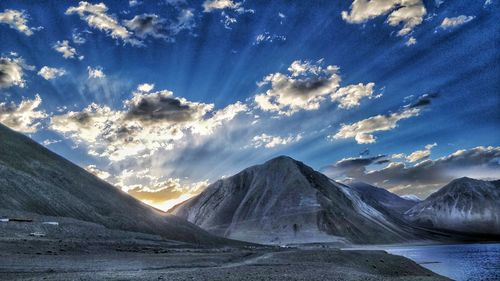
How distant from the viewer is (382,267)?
59.2m

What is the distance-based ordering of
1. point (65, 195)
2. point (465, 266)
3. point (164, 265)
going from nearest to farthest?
point (164, 265), point (465, 266), point (65, 195)

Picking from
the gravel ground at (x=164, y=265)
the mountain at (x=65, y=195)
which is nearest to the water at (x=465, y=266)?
the gravel ground at (x=164, y=265)

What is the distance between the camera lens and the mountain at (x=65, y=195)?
9238 cm

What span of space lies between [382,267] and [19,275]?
1842 inches

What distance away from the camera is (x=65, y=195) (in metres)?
102

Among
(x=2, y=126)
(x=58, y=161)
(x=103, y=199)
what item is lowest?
(x=103, y=199)

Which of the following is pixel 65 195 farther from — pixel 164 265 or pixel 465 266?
pixel 465 266

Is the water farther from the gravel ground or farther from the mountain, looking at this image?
the mountain

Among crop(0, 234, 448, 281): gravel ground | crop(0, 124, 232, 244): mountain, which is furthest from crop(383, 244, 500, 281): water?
crop(0, 124, 232, 244): mountain

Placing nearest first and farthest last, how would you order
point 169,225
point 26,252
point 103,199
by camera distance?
point 26,252 → point 103,199 → point 169,225

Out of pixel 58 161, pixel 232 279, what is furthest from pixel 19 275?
pixel 58 161

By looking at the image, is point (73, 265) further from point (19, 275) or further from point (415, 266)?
point (415, 266)

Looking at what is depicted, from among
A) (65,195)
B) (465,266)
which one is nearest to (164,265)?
(65,195)

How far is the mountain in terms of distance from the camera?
303 ft
